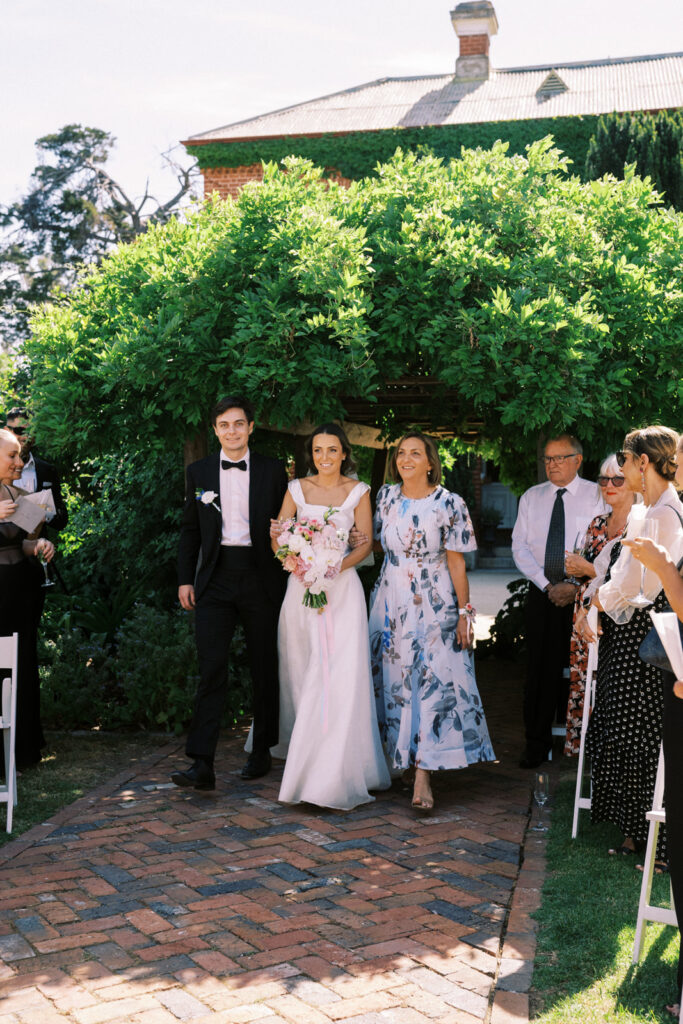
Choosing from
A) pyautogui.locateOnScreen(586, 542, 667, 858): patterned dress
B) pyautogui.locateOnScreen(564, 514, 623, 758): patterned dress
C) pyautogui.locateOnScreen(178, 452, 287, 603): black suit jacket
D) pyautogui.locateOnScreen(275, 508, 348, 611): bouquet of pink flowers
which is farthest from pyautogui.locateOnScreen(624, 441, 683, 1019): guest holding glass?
pyautogui.locateOnScreen(178, 452, 287, 603): black suit jacket

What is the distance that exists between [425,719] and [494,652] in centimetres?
538

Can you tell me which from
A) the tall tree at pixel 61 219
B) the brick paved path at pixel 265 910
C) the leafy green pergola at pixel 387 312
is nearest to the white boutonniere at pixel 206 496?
the leafy green pergola at pixel 387 312

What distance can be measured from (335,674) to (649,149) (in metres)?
12.2

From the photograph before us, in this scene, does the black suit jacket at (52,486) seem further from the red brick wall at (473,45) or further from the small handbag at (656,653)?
the red brick wall at (473,45)

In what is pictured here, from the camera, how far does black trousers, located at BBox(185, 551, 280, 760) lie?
230 inches

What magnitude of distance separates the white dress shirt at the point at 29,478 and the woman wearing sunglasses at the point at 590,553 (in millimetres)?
3529

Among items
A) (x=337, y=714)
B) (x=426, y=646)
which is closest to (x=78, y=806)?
(x=337, y=714)

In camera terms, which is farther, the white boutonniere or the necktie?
the necktie

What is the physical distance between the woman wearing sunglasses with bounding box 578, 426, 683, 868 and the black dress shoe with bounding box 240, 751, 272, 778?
2086mm

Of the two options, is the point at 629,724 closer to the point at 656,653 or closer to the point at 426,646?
the point at 426,646

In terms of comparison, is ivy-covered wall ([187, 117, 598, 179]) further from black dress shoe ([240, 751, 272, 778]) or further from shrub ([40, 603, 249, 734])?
black dress shoe ([240, 751, 272, 778])

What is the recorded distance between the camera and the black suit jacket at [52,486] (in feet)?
22.6

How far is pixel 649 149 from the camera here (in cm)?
1509

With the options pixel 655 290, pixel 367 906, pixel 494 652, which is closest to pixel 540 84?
pixel 494 652
